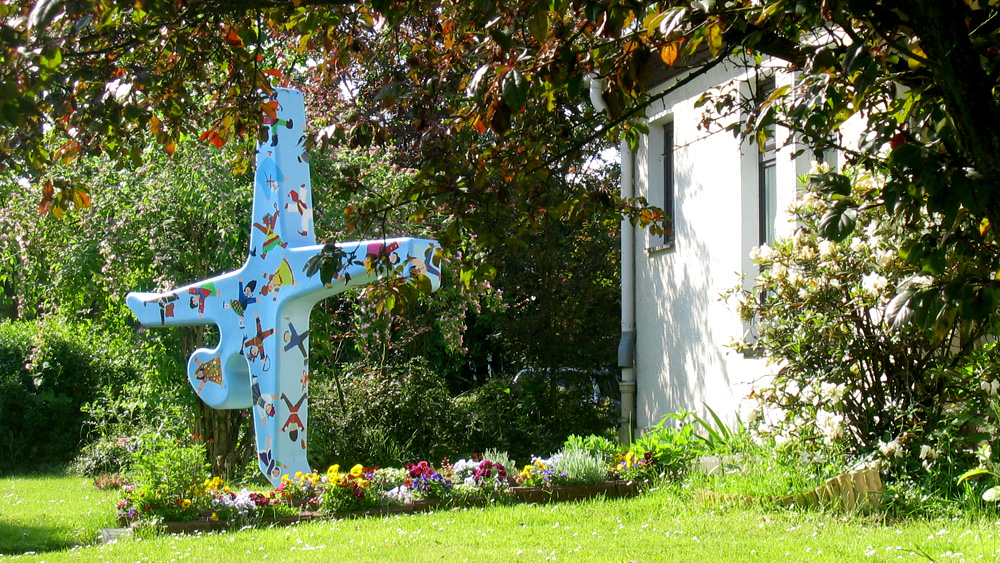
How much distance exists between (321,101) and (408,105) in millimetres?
9055

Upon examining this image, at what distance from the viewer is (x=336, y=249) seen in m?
3.38

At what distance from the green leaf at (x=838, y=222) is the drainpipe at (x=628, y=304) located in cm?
893

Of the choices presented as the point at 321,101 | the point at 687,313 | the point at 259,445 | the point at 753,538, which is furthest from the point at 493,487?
the point at 321,101

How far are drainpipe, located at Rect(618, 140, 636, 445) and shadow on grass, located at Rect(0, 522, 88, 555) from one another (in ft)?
21.5

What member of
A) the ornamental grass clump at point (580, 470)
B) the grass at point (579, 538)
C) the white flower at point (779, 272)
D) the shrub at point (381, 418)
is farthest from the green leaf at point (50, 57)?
the shrub at point (381, 418)

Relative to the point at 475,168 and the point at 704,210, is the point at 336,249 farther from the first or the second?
the point at 704,210

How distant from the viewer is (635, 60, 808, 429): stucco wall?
928cm

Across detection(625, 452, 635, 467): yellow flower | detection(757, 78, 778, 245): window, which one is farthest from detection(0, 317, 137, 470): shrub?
detection(757, 78, 778, 245): window

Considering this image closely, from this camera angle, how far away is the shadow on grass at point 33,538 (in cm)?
716

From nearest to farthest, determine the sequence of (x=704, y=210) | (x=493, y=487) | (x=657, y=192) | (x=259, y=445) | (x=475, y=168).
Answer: (x=475, y=168)
(x=493, y=487)
(x=259, y=445)
(x=704, y=210)
(x=657, y=192)

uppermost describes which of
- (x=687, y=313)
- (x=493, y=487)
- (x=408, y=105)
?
(x=408, y=105)

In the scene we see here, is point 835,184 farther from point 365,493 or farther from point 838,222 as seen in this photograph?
point 365,493

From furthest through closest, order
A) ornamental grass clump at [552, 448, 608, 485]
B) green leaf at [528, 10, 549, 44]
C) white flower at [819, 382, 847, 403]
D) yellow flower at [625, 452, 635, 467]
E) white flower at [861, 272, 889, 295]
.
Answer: yellow flower at [625, 452, 635, 467] < ornamental grass clump at [552, 448, 608, 485] < white flower at [819, 382, 847, 403] < white flower at [861, 272, 889, 295] < green leaf at [528, 10, 549, 44]

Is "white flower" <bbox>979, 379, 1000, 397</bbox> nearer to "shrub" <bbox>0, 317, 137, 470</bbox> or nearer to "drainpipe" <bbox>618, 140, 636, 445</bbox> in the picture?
"drainpipe" <bbox>618, 140, 636, 445</bbox>
